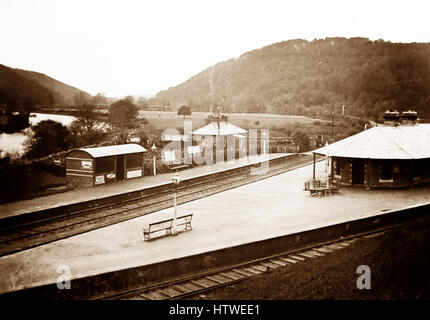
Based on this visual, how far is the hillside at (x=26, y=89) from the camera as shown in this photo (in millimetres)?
24391

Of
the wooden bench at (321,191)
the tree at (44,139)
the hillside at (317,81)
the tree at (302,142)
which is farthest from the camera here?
the hillside at (317,81)

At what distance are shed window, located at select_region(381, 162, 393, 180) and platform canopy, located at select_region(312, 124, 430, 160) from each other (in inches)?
35.1

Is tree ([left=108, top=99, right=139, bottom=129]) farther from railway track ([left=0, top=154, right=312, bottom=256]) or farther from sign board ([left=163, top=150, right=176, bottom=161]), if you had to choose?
railway track ([left=0, top=154, right=312, bottom=256])

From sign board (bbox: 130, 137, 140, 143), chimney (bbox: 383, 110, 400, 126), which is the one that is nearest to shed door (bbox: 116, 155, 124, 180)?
sign board (bbox: 130, 137, 140, 143)

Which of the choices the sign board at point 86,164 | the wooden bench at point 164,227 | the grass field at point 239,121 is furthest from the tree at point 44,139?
the grass field at point 239,121

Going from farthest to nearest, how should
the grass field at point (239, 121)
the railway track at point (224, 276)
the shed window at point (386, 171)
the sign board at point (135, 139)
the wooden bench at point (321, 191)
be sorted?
the grass field at point (239, 121) < the sign board at point (135, 139) < the shed window at point (386, 171) < the wooden bench at point (321, 191) < the railway track at point (224, 276)

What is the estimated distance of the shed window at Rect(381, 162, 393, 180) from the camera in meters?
25.9

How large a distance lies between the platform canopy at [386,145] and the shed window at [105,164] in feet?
45.2

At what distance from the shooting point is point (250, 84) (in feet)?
345

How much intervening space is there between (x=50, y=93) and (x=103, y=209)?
46.3 ft

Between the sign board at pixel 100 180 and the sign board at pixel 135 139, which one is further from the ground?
the sign board at pixel 135 139

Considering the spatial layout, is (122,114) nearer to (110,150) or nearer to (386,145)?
(110,150)

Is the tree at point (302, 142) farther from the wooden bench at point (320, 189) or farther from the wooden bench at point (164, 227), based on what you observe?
the wooden bench at point (164, 227)

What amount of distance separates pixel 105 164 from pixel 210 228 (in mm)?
12105
